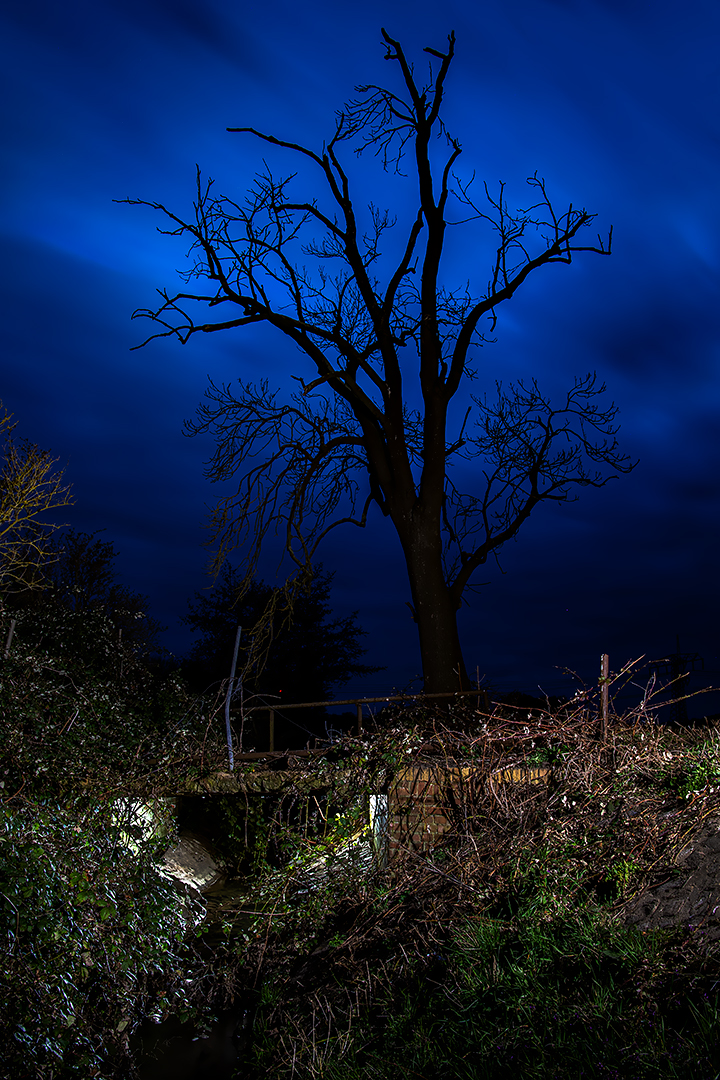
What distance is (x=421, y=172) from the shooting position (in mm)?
12945

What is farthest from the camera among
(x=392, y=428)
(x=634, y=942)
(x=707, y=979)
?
(x=392, y=428)

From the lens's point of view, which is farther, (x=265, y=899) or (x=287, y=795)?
(x=287, y=795)

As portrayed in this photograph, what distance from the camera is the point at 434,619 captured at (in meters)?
11.8

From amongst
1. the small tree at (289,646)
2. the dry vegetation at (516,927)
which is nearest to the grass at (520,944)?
the dry vegetation at (516,927)

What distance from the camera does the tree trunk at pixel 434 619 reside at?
11.5 meters

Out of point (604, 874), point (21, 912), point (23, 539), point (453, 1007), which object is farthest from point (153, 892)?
point (23, 539)

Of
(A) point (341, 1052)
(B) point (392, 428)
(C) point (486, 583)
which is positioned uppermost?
(B) point (392, 428)

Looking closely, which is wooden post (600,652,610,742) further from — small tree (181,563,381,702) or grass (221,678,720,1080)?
small tree (181,563,381,702)

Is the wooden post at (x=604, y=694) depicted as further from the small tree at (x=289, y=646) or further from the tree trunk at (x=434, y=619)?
the small tree at (x=289, y=646)

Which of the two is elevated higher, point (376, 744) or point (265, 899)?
point (376, 744)

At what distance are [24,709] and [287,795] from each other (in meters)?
3.26

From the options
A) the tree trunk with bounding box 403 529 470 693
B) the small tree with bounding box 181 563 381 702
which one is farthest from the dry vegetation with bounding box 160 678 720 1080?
the small tree with bounding box 181 563 381 702

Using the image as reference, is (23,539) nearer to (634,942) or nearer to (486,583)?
(486,583)

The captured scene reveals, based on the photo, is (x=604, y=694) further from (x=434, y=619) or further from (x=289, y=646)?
(x=289, y=646)
